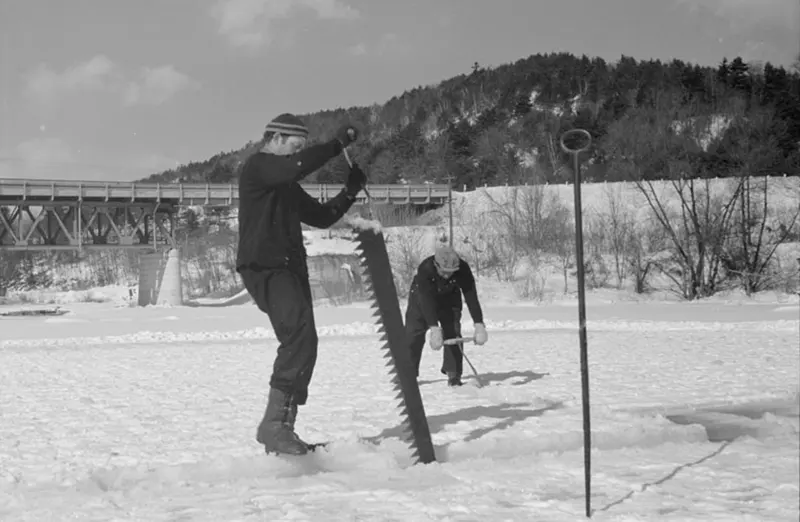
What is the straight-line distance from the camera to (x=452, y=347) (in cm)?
930

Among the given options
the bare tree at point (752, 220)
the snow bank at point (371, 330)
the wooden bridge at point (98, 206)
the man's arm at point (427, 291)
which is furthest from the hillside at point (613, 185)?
the snow bank at point (371, 330)

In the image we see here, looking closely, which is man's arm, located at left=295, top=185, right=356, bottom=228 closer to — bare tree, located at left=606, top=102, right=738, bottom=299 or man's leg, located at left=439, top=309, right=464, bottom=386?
man's leg, located at left=439, top=309, right=464, bottom=386

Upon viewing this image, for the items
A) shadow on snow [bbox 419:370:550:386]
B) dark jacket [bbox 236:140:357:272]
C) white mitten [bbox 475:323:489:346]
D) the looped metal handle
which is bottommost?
shadow on snow [bbox 419:370:550:386]

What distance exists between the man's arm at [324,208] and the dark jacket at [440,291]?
121 inches

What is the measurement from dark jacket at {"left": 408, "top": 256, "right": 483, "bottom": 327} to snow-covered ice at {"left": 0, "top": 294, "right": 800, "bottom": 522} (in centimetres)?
90

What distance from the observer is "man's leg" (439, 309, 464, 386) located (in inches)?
359

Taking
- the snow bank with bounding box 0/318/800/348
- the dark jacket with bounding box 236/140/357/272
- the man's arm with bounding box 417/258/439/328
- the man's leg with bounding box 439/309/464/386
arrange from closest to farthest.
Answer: the dark jacket with bounding box 236/140/357/272 < the man's arm with bounding box 417/258/439/328 < the man's leg with bounding box 439/309/464/386 < the snow bank with bounding box 0/318/800/348

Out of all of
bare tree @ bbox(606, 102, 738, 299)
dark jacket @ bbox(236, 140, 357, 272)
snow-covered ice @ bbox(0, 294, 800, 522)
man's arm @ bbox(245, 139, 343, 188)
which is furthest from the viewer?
bare tree @ bbox(606, 102, 738, 299)

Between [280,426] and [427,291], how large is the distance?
3506mm

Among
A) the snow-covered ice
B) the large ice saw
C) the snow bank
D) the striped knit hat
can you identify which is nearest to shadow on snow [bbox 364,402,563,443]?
the snow-covered ice

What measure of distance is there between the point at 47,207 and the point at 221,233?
17442mm

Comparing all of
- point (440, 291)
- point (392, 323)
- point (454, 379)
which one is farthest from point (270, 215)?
point (454, 379)

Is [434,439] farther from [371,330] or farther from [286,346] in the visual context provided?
[371,330]

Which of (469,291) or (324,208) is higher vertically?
(324,208)
